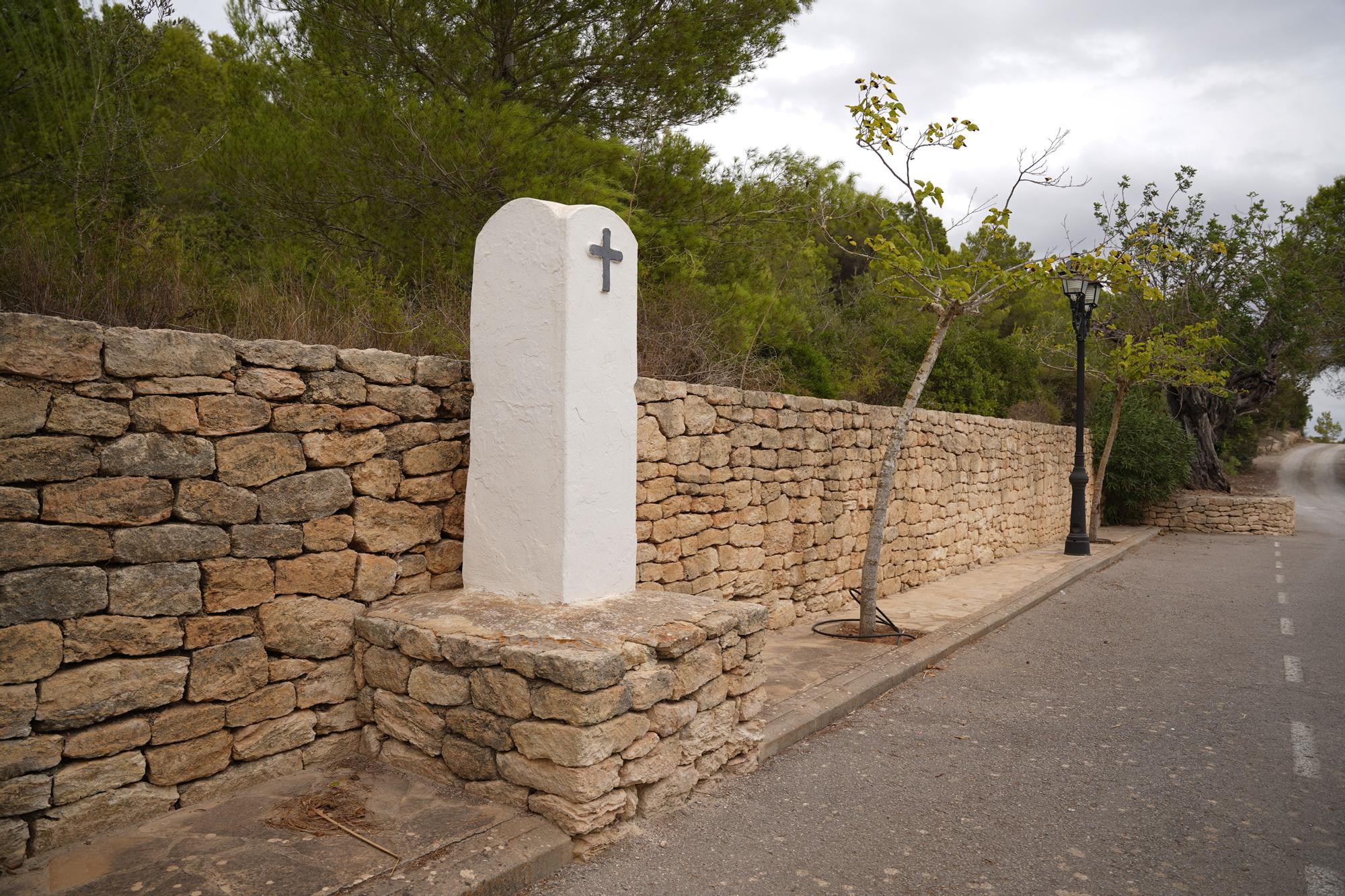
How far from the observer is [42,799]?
324 centimetres

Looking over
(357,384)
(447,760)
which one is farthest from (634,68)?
(447,760)

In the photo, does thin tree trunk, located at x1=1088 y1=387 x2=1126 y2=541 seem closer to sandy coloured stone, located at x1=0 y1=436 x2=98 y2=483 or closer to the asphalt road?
the asphalt road

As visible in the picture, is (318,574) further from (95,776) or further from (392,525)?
(95,776)

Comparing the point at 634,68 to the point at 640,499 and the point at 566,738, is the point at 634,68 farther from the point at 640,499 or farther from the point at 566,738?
the point at 566,738

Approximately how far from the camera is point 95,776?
11.1ft

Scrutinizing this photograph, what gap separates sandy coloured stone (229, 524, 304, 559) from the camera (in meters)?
3.84

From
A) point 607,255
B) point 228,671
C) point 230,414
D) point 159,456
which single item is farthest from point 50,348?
point 607,255

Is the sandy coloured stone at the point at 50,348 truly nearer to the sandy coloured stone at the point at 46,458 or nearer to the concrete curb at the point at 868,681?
the sandy coloured stone at the point at 46,458

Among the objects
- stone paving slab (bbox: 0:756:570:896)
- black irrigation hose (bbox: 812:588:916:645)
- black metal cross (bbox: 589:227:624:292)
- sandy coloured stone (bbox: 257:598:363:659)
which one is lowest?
black irrigation hose (bbox: 812:588:916:645)

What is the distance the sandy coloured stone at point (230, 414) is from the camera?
373 cm

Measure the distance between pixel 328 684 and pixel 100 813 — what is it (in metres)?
1.02

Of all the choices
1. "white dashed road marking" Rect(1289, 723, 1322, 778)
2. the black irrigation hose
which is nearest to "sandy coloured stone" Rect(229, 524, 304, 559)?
the black irrigation hose

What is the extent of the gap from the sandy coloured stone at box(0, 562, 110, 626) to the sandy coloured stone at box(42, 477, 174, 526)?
0.06 meters

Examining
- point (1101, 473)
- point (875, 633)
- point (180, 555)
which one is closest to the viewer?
point (180, 555)
